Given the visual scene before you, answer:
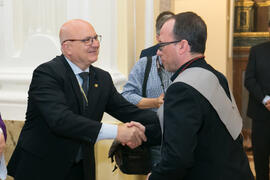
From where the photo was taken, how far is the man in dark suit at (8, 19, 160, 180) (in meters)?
2.40

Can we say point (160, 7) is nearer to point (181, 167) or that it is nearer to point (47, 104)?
point (47, 104)

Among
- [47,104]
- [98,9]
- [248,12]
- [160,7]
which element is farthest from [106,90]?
[248,12]

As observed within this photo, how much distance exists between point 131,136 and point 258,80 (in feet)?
8.11

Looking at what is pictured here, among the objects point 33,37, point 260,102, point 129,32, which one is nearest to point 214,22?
point 260,102

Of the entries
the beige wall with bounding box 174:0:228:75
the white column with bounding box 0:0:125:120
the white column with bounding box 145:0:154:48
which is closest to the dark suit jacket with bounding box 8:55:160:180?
the white column with bounding box 0:0:125:120

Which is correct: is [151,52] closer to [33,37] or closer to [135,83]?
[135,83]

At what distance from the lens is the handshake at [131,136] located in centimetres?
254

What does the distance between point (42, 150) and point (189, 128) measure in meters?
1.14

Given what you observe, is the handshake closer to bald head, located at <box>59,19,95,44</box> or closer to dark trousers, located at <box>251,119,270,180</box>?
bald head, located at <box>59,19,95,44</box>

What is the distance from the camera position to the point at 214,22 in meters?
6.45

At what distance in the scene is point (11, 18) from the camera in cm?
376

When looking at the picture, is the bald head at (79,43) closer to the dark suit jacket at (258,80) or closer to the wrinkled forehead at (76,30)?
the wrinkled forehead at (76,30)

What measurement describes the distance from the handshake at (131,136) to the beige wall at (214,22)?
4215 mm

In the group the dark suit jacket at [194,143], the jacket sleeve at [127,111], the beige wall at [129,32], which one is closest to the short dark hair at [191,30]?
the dark suit jacket at [194,143]
